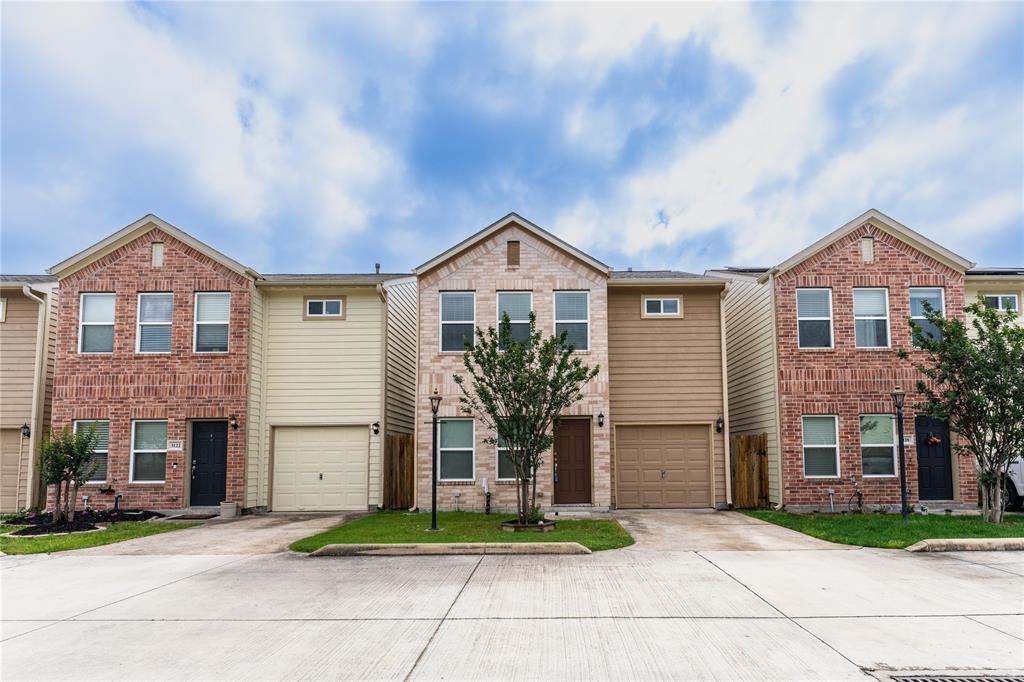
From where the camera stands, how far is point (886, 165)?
22.3m

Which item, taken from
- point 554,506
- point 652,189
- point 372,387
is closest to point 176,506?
point 372,387

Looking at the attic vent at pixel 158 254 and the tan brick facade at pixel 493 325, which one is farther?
the attic vent at pixel 158 254

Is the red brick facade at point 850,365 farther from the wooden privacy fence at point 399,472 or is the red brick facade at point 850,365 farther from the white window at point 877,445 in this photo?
the wooden privacy fence at point 399,472

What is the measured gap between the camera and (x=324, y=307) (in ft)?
57.8

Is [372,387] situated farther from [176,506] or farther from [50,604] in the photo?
[50,604]

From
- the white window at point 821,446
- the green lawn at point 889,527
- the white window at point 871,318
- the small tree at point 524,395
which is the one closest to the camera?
the green lawn at point 889,527

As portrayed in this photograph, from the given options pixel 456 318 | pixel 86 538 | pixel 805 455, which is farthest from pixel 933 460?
pixel 86 538

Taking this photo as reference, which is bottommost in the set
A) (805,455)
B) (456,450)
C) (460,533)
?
(460,533)

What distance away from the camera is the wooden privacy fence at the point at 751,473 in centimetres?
1687

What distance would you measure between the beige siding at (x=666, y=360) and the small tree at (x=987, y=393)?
4.71 m

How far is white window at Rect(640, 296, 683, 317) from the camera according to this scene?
17.5m

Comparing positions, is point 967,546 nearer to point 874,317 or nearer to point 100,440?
point 874,317

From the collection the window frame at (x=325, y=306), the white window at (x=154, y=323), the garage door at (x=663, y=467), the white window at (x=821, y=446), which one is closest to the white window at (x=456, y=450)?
the garage door at (x=663, y=467)

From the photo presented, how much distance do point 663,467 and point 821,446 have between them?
371 centimetres
